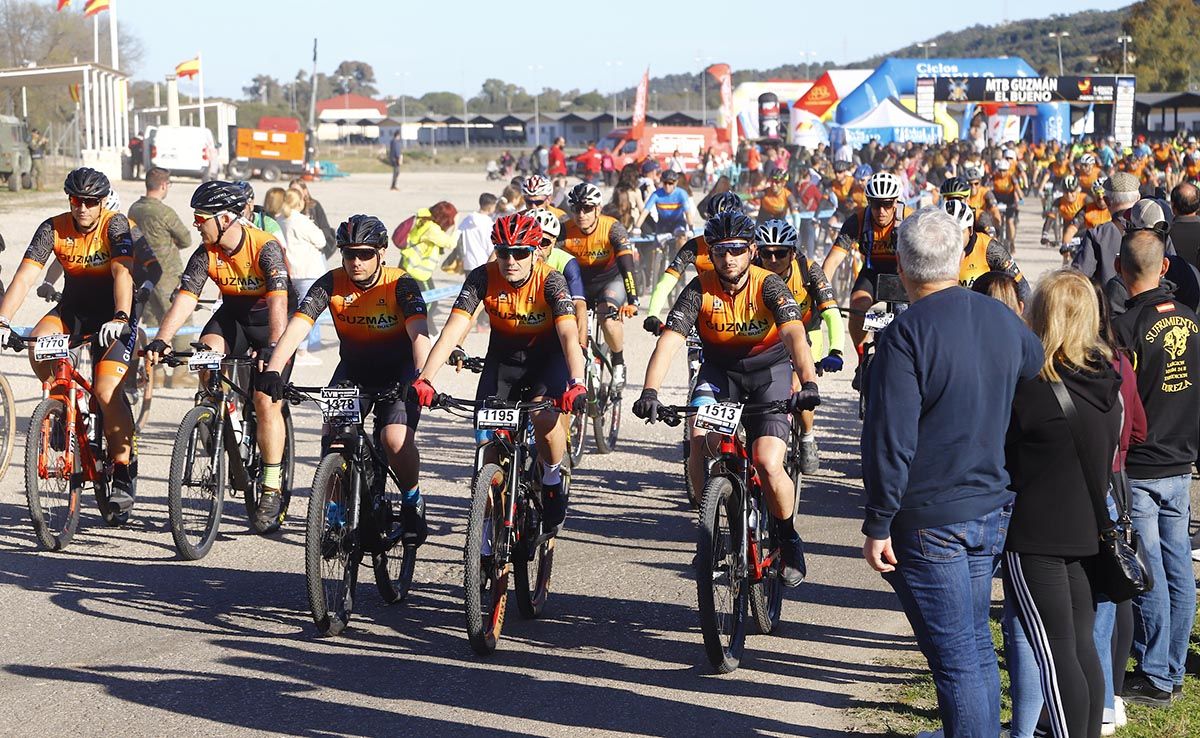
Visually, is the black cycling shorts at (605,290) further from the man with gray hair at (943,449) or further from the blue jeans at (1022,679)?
the man with gray hair at (943,449)

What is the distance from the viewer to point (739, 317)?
7.53 m

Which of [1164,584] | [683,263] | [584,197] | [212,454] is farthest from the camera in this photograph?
[584,197]

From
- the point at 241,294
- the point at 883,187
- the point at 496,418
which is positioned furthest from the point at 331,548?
the point at 883,187

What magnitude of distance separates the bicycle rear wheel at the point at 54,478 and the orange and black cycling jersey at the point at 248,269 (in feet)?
3.59

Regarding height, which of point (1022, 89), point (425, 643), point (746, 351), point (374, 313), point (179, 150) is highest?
point (1022, 89)

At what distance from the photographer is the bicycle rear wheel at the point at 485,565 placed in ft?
21.2

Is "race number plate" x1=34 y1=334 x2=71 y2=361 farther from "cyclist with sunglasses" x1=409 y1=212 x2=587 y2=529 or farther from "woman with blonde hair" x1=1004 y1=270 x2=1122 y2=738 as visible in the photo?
"woman with blonde hair" x1=1004 y1=270 x2=1122 y2=738

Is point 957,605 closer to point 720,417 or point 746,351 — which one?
point 720,417

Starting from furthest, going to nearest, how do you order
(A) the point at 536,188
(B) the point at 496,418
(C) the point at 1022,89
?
(C) the point at 1022,89 < (A) the point at 536,188 < (B) the point at 496,418

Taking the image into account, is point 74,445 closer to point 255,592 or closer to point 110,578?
point 110,578

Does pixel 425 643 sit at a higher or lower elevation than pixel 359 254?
lower

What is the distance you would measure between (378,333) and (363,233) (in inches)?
22.4

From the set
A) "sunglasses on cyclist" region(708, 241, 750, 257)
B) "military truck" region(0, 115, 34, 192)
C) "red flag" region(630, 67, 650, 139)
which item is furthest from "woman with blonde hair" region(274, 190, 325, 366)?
"red flag" region(630, 67, 650, 139)

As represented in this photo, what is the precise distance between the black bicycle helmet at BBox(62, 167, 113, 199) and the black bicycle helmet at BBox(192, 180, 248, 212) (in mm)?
719
